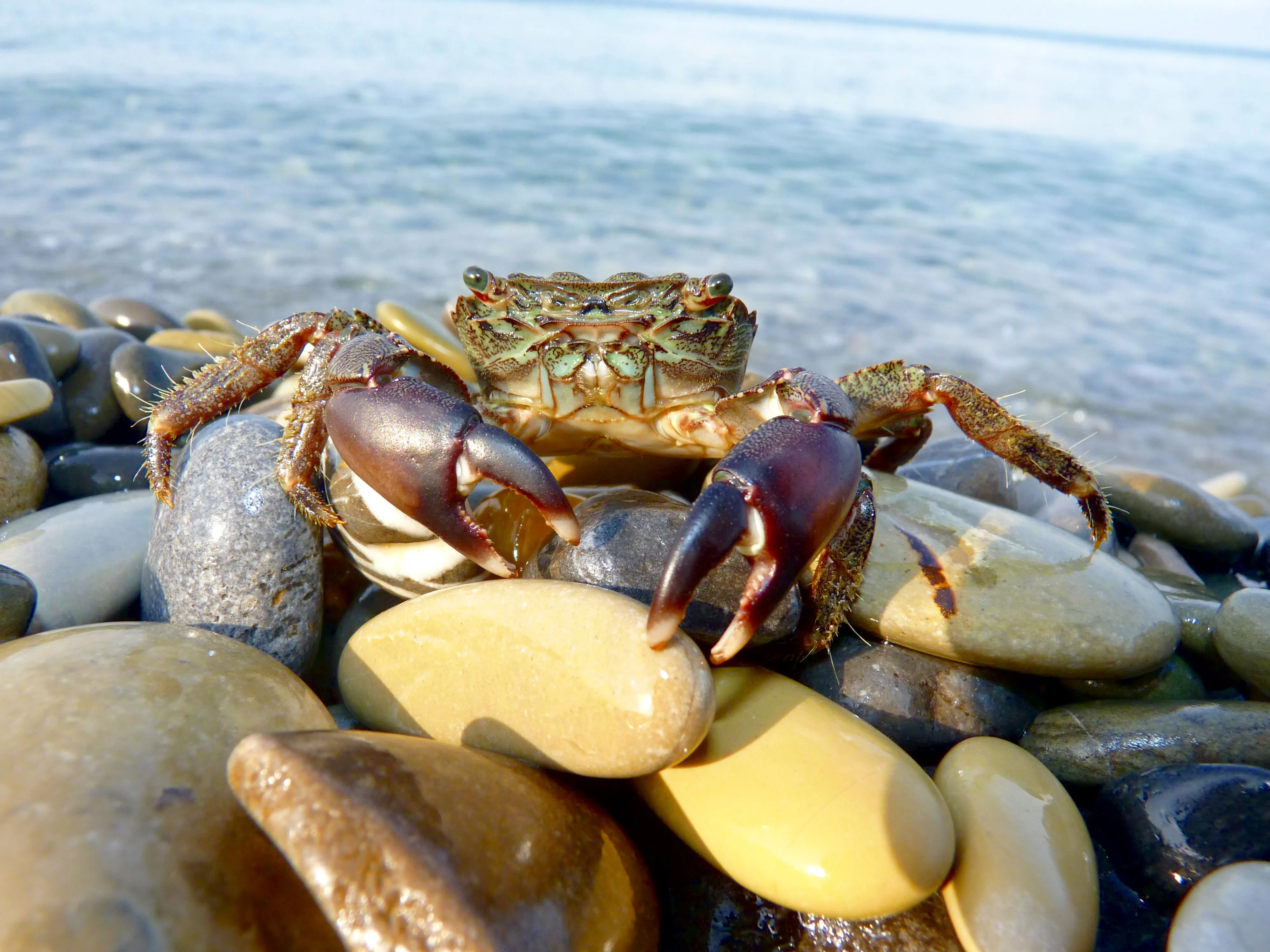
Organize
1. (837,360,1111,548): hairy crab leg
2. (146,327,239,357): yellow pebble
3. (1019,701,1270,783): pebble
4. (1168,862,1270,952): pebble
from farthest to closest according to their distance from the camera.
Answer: (146,327,239,357): yellow pebble
(837,360,1111,548): hairy crab leg
(1019,701,1270,783): pebble
(1168,862,1270,952): pebble

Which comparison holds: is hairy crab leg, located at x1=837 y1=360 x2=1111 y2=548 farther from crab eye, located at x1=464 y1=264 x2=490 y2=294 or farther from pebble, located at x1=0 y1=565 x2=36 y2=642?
pebble, located at x1=0 y1=565 x2=36 y2=642

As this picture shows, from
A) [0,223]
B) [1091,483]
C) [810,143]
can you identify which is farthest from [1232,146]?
[0,223]

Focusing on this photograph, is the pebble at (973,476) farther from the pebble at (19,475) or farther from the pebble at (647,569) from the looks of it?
the pebble at (19,475)

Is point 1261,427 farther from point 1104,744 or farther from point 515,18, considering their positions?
point 515,18

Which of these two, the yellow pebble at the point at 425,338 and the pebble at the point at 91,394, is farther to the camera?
the yellow pebble at the point at 425,338

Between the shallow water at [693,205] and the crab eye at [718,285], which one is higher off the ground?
the crab eye at [718,285]

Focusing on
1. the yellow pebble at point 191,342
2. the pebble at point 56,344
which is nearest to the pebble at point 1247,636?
the pebble at point 56,344

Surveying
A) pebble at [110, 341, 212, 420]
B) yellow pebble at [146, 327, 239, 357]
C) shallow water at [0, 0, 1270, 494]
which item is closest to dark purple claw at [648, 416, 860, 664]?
pebble at [110, 341, 212, 420]
